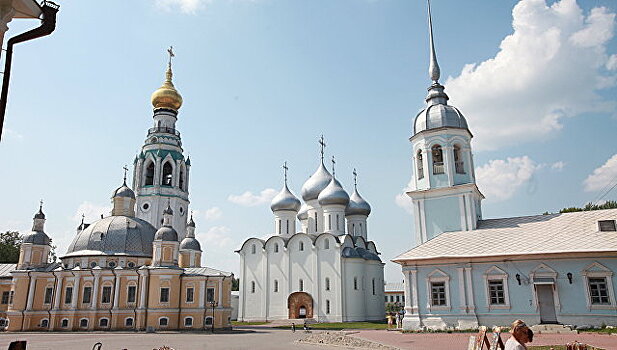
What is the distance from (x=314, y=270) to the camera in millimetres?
37594

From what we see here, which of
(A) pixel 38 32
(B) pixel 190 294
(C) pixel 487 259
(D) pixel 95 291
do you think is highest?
(A) pixel 38 32

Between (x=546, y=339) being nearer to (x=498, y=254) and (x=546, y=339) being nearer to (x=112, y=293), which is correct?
(x=498, y=254)

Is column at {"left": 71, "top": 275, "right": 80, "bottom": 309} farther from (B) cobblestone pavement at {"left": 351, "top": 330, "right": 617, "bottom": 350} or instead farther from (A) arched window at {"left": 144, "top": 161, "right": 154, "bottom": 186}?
(B) cobblestone pavement at {"left": 351, "top": 330, "right": 617, "bottom": 350}

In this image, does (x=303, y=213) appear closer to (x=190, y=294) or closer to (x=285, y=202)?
(x=285, y=202)

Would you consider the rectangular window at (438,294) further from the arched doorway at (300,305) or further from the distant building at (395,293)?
the distant building at (395,293)

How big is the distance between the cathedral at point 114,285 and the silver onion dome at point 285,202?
8968 mm

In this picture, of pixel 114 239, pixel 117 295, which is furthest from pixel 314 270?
pixel 114 239

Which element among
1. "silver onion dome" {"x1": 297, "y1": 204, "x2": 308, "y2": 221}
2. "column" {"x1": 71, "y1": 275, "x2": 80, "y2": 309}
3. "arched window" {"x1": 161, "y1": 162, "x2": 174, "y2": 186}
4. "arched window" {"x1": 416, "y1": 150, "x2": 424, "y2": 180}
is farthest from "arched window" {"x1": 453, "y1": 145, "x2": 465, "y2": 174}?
"arched window" {"x1": 161, "y1": 162, "x2": 174, "y2": 186}

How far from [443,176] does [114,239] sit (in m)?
25.7

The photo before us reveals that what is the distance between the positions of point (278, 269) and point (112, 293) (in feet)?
43.5

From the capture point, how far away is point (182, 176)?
49.2 meters

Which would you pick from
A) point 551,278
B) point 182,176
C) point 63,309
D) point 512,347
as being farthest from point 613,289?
point 182,176

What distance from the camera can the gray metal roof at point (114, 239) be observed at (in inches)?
1404

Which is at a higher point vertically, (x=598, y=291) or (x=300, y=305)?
(x=598, y=291)
